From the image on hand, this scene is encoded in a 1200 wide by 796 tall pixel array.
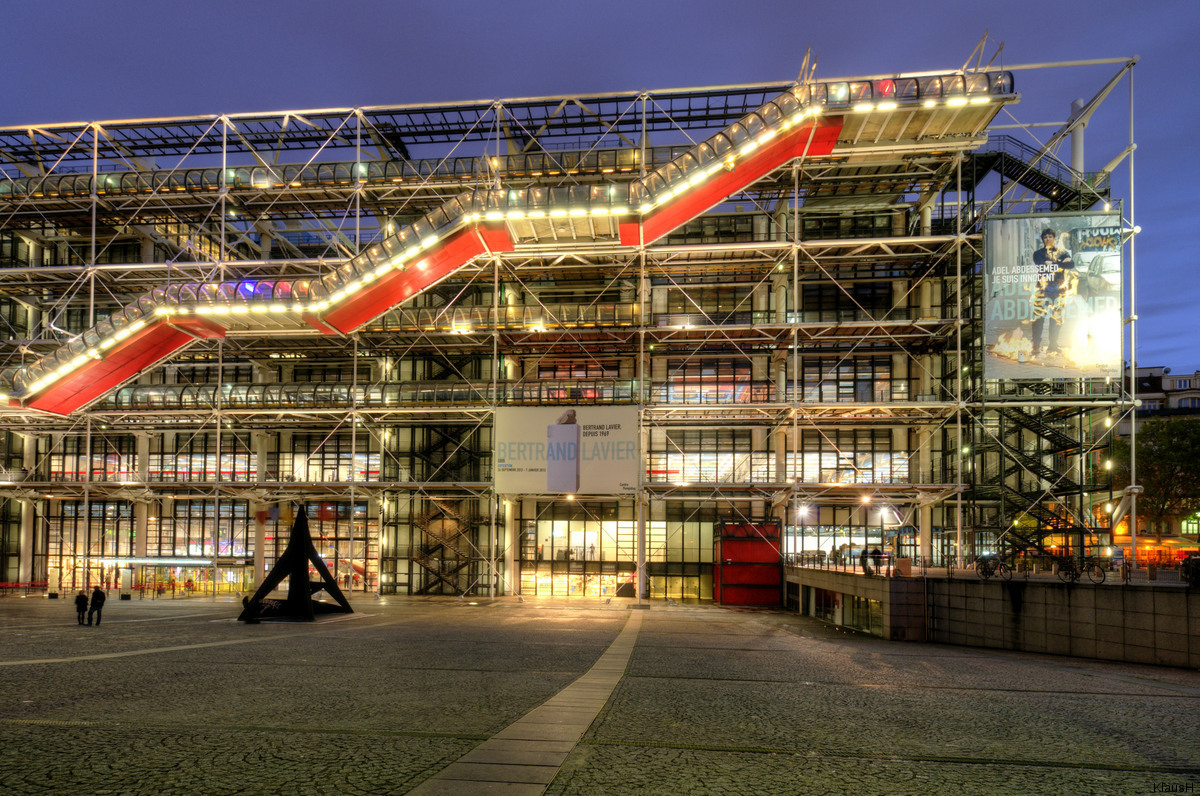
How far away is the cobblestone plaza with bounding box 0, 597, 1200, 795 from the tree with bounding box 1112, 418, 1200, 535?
3730cm

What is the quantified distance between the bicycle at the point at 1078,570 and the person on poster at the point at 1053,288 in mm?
11458

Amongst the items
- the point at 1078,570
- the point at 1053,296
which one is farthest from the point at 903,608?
the point at 1053,296

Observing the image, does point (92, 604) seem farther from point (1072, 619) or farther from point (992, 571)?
point (1072, 619)

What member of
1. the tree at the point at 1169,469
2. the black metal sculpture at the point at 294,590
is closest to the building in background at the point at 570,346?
the black metal sculpture at the point at 294,590

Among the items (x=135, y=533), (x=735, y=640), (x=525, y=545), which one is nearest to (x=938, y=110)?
(x=735, y=640)

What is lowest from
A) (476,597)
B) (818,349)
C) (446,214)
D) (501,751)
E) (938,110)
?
(476,597)

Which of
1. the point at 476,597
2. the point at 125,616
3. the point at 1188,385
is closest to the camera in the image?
the point at 125,616

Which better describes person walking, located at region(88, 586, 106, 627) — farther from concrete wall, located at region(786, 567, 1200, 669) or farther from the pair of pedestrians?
concrete wall, located at region(786, 567, 1200, 669)

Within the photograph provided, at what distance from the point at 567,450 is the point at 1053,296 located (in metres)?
18.7

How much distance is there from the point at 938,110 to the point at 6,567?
154 feet

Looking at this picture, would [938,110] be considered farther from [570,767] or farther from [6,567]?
[6,567]

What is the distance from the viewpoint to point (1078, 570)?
17.2m

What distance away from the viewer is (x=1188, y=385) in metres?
72.2

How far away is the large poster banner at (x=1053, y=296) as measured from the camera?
26516 mm
